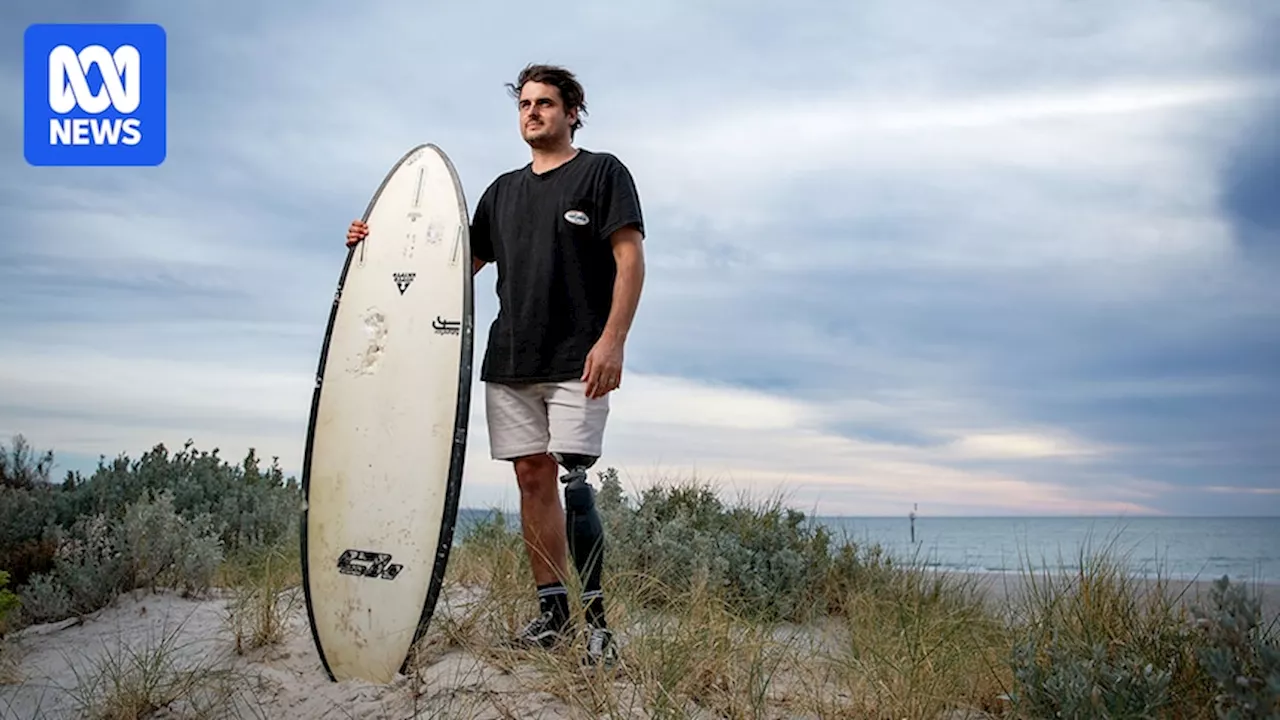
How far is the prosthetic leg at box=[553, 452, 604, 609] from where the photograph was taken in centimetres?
387

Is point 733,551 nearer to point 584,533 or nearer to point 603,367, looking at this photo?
point 584,533

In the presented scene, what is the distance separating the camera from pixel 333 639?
4.20 meters

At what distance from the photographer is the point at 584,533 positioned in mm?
3922

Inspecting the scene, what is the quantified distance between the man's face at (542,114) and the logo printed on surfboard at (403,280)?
2.57 feet

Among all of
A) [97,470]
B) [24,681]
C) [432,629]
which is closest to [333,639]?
[432,629]

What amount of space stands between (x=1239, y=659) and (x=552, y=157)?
283 centimetres

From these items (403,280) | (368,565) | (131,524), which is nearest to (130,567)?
(131,524)

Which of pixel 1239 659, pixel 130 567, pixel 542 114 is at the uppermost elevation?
pixel 542 114

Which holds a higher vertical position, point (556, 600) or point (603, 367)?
point (603, 367)

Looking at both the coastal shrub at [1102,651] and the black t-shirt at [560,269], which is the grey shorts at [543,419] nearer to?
the black t-shirt at [560,269]

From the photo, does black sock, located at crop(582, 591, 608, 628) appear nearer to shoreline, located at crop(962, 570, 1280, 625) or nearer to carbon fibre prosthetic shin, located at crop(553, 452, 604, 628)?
carbon fibre prosthetic shin, located at crop(553, 452, 604, 628)

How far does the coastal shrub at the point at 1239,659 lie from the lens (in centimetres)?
244

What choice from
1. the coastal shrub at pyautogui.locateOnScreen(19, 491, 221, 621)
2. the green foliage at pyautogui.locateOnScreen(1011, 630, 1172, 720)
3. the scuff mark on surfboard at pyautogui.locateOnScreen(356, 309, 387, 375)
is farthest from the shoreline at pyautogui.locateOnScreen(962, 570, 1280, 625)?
the coastal shrub at pyautogui.locateOnScreen(19, 491, 221, 621)

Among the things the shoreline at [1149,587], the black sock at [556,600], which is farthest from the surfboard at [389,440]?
the shoreline at [1149,587]
